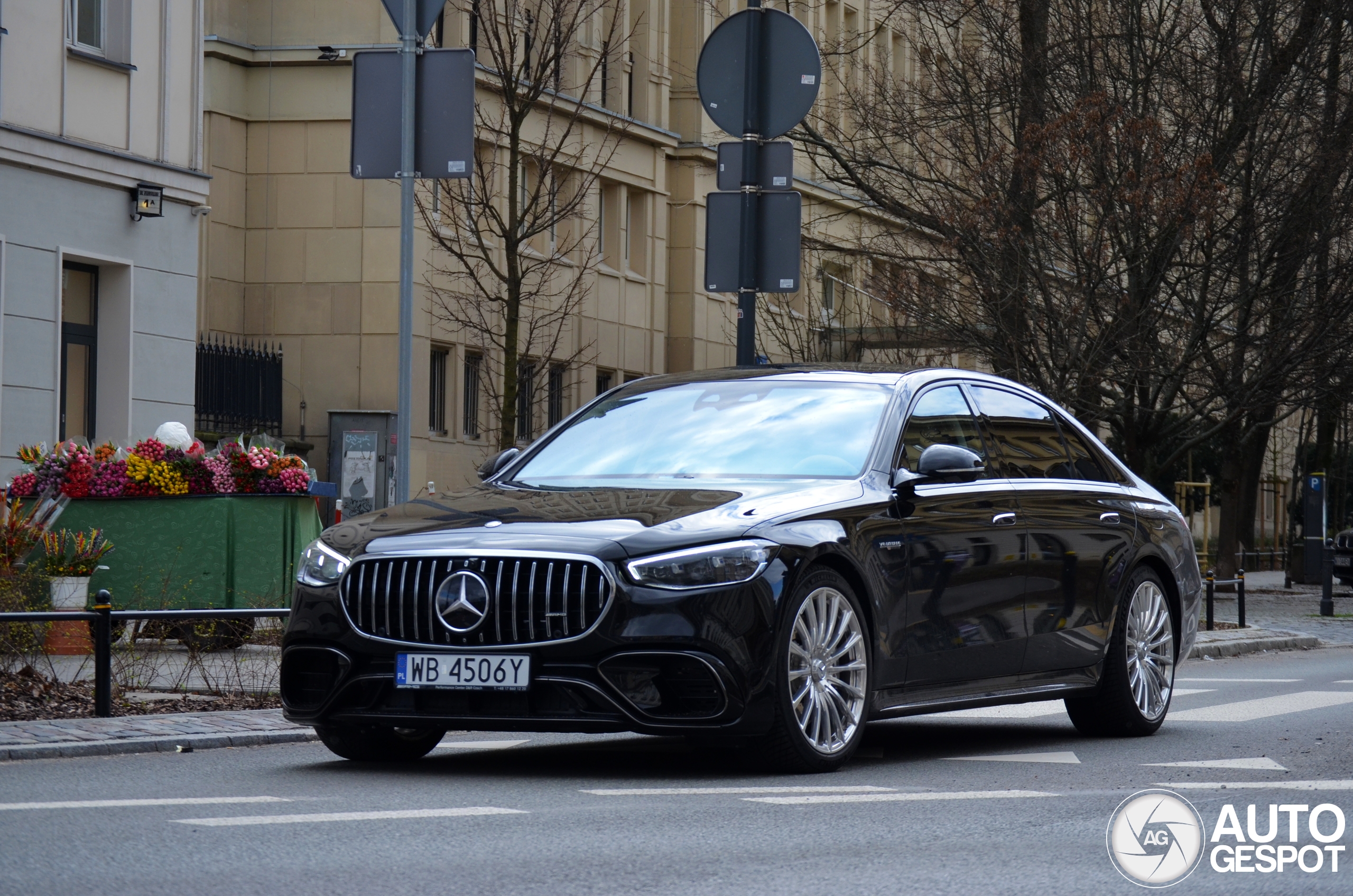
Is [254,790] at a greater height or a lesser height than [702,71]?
lesser

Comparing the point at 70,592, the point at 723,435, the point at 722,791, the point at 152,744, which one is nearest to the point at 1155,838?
A: the point at 722,791

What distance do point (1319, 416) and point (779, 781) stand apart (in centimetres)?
3443

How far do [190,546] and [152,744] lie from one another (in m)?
5.84

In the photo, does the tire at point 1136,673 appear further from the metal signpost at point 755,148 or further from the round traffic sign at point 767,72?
the round traffic sign at point 767,72

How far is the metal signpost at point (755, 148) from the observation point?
13.9 m

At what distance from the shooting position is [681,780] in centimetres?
806

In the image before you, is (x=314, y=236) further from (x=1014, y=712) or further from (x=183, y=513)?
(x=1014, y=712)

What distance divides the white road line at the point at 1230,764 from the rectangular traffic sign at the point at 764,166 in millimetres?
5722

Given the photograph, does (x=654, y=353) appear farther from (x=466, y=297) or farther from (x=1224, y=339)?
(x=1224, y=339)

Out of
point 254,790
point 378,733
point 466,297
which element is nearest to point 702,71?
point 378,733

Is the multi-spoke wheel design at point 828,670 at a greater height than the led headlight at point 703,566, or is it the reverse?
the led headlight at point 703,566

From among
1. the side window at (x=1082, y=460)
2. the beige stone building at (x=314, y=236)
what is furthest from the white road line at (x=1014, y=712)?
the beige stone building at (x=314, y=236)

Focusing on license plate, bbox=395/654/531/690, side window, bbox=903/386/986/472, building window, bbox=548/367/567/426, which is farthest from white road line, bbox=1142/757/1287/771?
building window, bbox=548/367/567/426

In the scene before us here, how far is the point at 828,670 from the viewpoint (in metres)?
8.20
